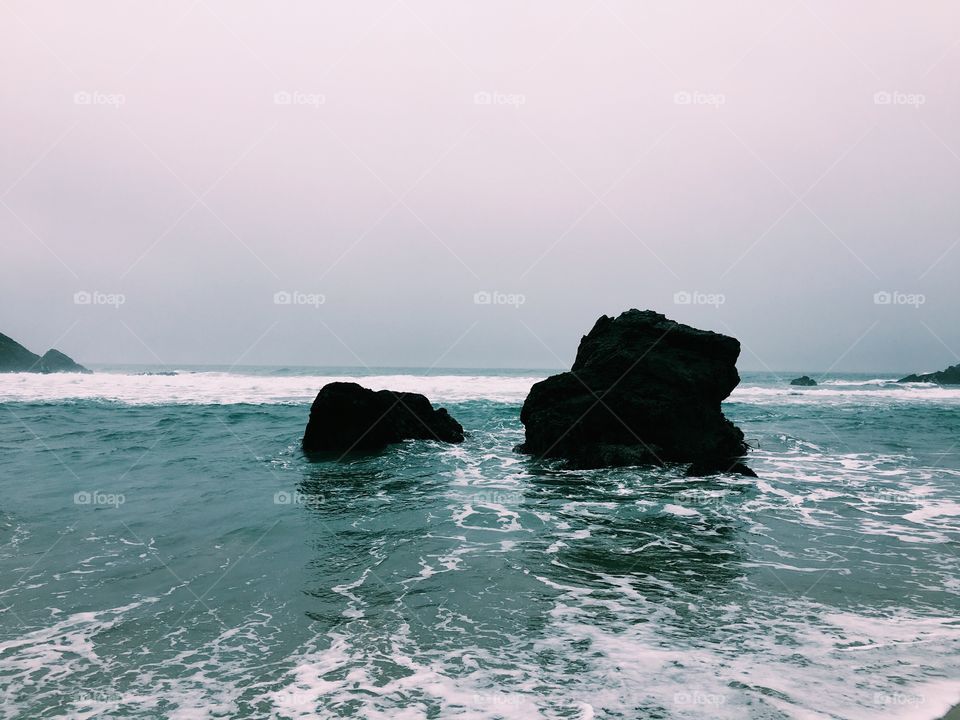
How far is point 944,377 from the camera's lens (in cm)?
8431

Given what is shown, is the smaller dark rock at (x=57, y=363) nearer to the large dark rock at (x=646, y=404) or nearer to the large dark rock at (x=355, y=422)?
the large dark rock at (x=355, y=422)

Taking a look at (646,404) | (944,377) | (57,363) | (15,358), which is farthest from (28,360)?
(944,377)

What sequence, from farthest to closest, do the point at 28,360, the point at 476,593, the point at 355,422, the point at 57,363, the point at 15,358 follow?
the point at 28,360 → the point at 57,363 → the point at 15,358 → the point at 355,422 → the point at 476,593

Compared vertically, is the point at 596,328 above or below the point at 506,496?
above

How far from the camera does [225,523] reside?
10.4 metres

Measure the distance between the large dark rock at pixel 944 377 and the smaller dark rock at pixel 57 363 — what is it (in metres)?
142

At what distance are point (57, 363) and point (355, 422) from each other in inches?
3934

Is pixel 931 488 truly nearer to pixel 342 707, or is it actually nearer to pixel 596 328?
pixel 596 328

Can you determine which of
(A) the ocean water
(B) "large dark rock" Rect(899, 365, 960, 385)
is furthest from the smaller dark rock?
(B) "large dark rock" Rect(899, 365, 960, 385)

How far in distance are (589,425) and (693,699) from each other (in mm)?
12768

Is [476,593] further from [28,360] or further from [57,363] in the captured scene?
[28,360]

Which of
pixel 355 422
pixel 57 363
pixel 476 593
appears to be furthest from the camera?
pixel 57 363

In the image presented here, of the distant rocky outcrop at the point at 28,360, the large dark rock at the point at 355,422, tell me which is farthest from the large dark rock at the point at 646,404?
the distant rocky outcrop at the point at 28,360

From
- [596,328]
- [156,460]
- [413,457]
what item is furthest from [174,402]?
[596,328]
